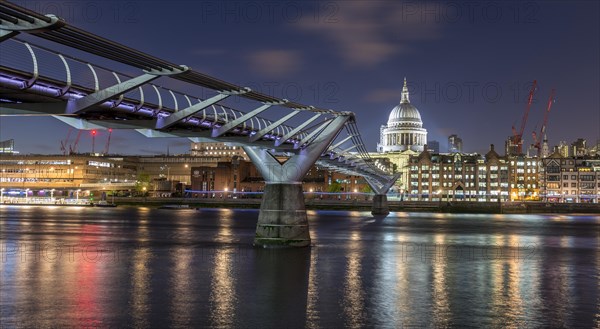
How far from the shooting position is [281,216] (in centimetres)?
4581

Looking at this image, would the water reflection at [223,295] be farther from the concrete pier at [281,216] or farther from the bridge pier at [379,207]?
the bridge pier at [379,207]

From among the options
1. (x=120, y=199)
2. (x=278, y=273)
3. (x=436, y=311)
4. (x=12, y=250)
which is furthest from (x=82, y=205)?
(x=436, y=311)

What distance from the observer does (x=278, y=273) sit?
116ft

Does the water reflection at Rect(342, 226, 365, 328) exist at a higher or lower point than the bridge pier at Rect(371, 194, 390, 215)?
lower

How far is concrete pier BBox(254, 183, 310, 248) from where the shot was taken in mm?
45469

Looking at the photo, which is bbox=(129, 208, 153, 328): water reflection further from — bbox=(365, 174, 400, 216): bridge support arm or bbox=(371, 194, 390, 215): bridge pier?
bbox=(371, 194, 390, 215): bridge pier

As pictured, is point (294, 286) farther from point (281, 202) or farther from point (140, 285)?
point (281, 202)

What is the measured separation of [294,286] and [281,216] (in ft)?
46.3

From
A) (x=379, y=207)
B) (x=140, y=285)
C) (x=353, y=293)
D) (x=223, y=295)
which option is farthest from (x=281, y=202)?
(x=379, y=207)

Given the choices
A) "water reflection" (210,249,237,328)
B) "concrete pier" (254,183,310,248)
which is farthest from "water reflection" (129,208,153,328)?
"concrete pier" (254,183,310,248)

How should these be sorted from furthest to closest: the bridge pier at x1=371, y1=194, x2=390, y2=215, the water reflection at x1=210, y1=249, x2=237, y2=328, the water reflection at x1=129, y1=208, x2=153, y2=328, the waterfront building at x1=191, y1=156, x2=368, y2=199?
the waterfront building at x1=191, y1=156, x2=368, y2=199 < the bridge pier at x1=371, y1=194, x2=390, y2=215 < the water reflection at x1=129, y1=208, x2=153, y2=328 < the water reflection at x1=210, y1=249, x2=237, y2=328

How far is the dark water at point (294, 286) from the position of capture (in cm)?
2406

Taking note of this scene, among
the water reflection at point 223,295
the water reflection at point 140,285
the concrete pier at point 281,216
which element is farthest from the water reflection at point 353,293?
the water reflection at point 140,285

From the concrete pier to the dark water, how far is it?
5.36 feet
